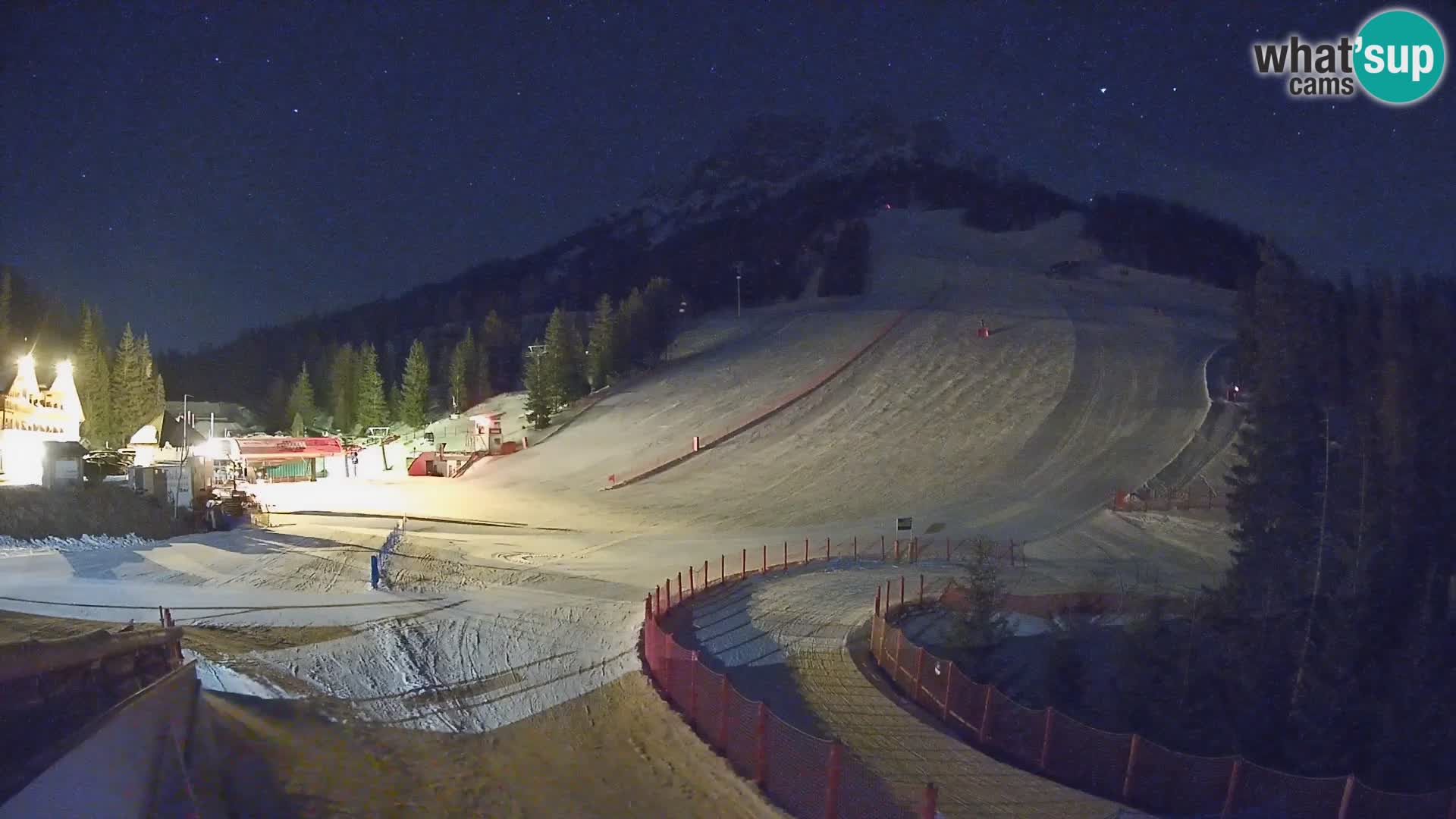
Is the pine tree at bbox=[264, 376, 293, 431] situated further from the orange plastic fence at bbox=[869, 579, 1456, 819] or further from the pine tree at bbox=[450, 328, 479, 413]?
the orange plastic fence at bbox=[869, 579, 1456, 819]

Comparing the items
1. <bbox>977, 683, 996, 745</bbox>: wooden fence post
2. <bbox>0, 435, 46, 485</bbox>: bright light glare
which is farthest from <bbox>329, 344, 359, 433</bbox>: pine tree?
<bbox>977, 683, 996, 745</bbox>: wooden fence post

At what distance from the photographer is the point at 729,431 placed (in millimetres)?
48219

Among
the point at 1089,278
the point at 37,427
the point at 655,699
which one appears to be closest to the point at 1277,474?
the point at 655,699

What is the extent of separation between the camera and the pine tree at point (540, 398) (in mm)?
58969

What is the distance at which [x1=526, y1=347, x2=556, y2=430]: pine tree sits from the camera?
5897 cm

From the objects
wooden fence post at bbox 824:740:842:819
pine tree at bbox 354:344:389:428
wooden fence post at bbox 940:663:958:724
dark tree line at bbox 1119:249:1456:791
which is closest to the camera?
wooden fence post at bbox 824:740:842:819

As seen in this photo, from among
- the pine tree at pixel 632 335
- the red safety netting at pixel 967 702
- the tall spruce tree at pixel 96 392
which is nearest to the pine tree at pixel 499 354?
the pine tree at pixel 632 335

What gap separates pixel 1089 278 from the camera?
315ft

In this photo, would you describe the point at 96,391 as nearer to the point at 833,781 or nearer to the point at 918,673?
the point at 918,673

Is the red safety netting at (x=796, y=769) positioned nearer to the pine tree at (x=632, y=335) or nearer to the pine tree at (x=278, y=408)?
the pine tree at (x=632, y=335)

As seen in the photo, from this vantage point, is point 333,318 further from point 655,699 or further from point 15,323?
point 655,699

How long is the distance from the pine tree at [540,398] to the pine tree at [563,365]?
187 millimetres

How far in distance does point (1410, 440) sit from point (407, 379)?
6671 centimetres

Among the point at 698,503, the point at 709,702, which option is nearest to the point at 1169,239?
the point at 698,503
